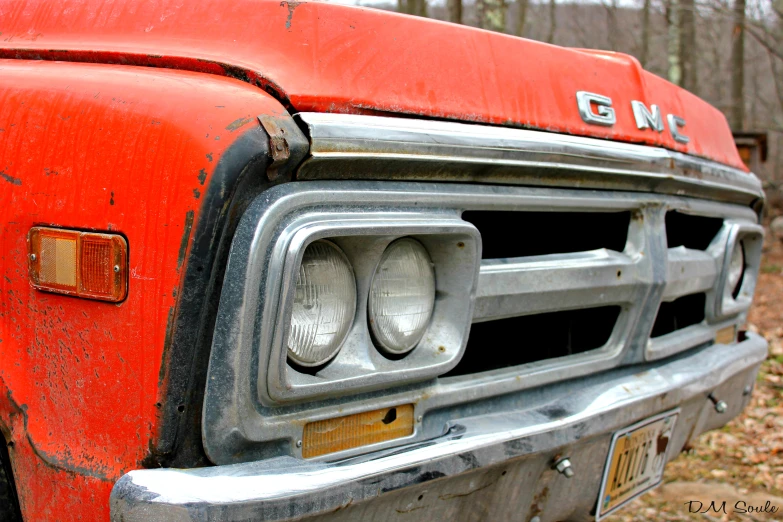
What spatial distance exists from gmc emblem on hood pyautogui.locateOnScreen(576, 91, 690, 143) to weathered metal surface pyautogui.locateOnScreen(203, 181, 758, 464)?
182mm

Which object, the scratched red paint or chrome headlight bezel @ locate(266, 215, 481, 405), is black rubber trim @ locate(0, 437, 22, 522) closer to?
the scratched red paint

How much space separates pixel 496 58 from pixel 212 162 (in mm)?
794

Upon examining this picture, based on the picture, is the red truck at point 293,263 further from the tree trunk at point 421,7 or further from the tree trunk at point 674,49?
the tree trunk at point 674,49

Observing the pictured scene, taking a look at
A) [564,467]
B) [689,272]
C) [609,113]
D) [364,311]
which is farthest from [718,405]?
[364,311]

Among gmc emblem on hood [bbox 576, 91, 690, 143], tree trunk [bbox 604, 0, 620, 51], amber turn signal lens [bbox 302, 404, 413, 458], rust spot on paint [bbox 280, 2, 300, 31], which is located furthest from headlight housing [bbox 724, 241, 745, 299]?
tree trunk [bbox 604, 0, 620, 51]

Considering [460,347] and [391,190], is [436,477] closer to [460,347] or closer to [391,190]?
[460,347]

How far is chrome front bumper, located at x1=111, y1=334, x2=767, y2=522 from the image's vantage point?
1188mm

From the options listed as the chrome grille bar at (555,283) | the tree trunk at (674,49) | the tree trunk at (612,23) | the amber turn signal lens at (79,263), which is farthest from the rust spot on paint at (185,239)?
the tree trunk at (612,23)

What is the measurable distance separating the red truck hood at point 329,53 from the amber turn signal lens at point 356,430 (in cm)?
58

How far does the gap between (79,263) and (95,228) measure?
68mm

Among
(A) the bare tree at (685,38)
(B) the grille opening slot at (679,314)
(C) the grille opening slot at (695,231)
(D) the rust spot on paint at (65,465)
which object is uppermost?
(A) the bare tree at (685,38)

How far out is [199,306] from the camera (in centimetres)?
127

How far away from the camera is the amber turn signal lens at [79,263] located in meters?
1.30

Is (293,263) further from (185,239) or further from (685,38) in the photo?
(685,38)
